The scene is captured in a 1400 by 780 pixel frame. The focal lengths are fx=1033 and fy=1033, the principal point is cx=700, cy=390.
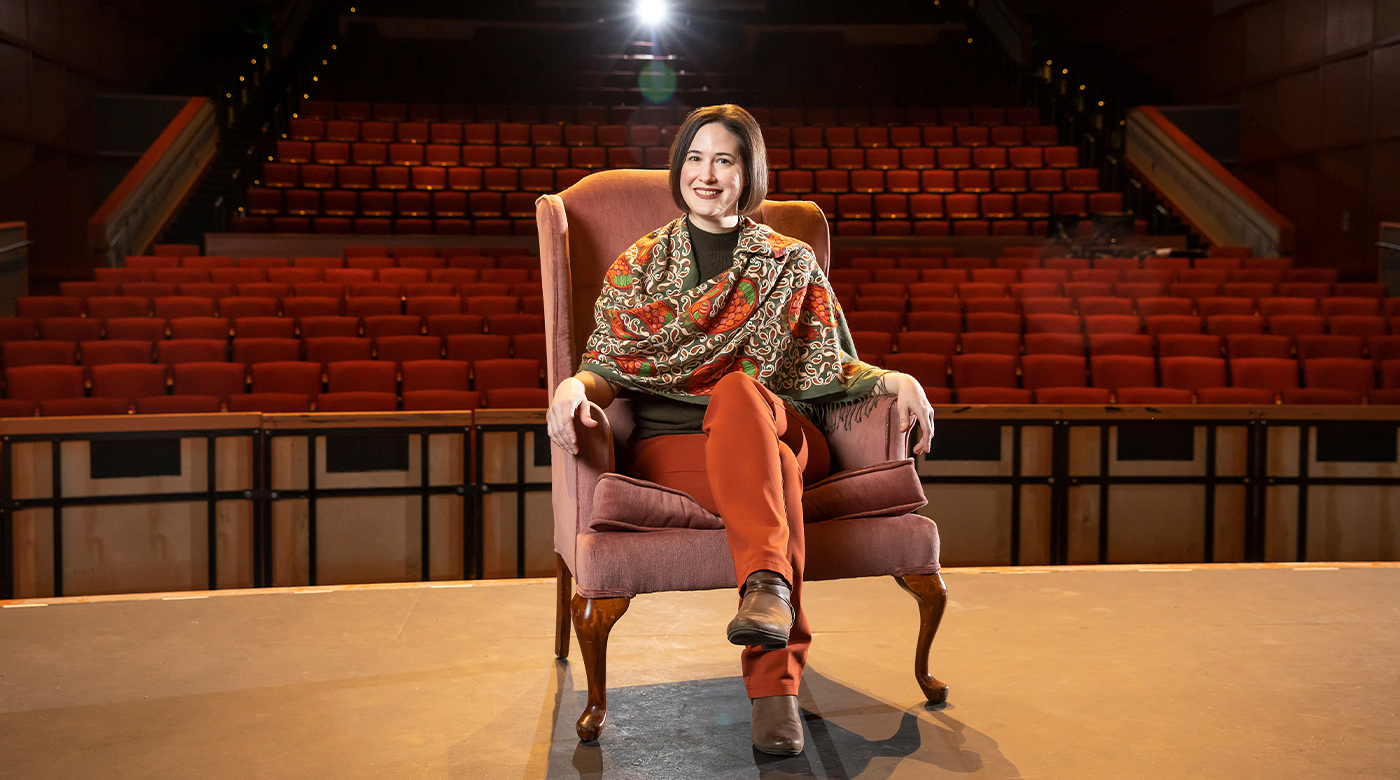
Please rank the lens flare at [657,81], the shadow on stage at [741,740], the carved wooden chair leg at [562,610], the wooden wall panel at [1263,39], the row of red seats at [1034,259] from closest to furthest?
the shadow on stage at [741,740] → the carved wooden chair leg at [562,610] → the row of red seats at [1034,259] → the wooden wall panel at [1263,39] → the lens flare at [657,81]

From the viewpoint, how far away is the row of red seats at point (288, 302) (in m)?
4.56

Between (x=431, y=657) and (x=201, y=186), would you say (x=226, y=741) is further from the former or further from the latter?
(x=201, y=186)

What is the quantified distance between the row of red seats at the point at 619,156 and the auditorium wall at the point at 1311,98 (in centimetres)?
191

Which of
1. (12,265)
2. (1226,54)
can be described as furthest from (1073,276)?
(12,265)

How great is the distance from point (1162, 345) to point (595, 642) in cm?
351

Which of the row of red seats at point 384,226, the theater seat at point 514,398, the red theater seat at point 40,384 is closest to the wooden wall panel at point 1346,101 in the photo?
the row of red seats at point 384,226

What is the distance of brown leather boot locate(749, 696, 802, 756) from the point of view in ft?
4.13

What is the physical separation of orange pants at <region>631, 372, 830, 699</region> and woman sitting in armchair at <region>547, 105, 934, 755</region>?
15 mm

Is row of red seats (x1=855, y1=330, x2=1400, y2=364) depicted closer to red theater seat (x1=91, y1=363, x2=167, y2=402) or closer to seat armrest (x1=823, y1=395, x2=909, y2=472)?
seat armrest (x1=823, y1=395, x2=909, y2=472)

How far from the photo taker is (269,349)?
387 centimetres

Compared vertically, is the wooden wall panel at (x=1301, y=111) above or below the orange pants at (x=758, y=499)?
above

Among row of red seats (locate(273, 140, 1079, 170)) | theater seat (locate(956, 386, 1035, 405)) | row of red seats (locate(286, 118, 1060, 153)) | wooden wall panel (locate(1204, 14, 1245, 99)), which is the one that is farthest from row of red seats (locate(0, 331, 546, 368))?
wooden wall panel (locate(1204, 14, 1245, 99))

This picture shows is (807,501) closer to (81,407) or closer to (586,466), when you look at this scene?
(586,466)

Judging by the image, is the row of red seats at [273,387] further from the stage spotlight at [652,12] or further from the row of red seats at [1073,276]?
the stage spotlight at [652,12]
